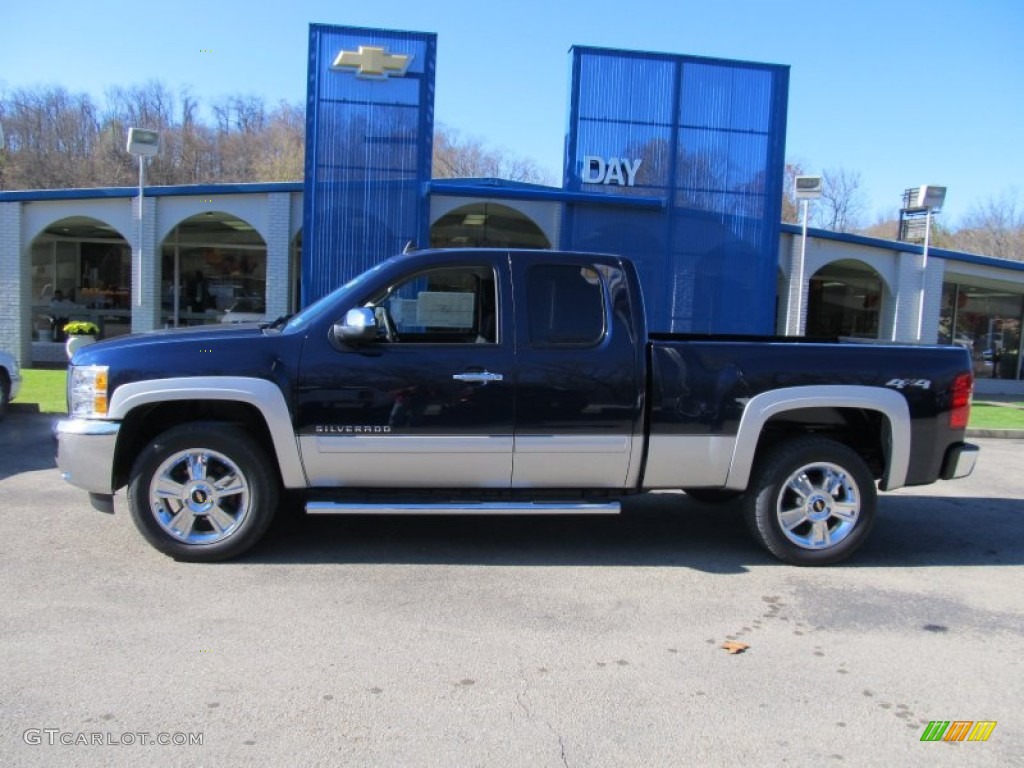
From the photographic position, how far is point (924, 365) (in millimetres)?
5539

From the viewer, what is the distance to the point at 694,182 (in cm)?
1482

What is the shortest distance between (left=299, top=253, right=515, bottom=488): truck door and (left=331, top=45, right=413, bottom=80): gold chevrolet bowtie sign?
947 cm

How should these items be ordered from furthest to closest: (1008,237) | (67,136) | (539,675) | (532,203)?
(1008,237), (67,136), (532,203), (539,675)

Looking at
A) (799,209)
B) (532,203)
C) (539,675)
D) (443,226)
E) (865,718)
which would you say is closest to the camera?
(865,718)

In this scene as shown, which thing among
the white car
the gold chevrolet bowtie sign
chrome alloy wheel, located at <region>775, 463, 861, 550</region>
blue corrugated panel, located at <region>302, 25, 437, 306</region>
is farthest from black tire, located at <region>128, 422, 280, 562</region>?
the gold chevrolet bowtie sign

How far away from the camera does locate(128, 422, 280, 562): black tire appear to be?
200 inches

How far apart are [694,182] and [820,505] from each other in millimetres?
10405

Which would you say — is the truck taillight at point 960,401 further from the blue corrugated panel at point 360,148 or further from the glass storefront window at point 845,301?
the glass storefront window at point 845,301

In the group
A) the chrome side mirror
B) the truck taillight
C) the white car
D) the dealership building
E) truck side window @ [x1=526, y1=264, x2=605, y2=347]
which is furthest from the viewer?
the dealership building

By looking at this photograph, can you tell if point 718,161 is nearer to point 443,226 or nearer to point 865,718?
point 443,226

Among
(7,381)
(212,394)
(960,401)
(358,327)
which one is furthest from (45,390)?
(960,401)

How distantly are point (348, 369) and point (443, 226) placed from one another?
50.5ft

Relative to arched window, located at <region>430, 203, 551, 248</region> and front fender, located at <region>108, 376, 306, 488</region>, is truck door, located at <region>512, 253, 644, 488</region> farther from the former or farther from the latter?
arched window, located at <region>430, 203, 551, 248</region>

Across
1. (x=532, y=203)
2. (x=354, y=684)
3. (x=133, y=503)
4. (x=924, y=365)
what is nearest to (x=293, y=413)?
(x=133, y=503)
